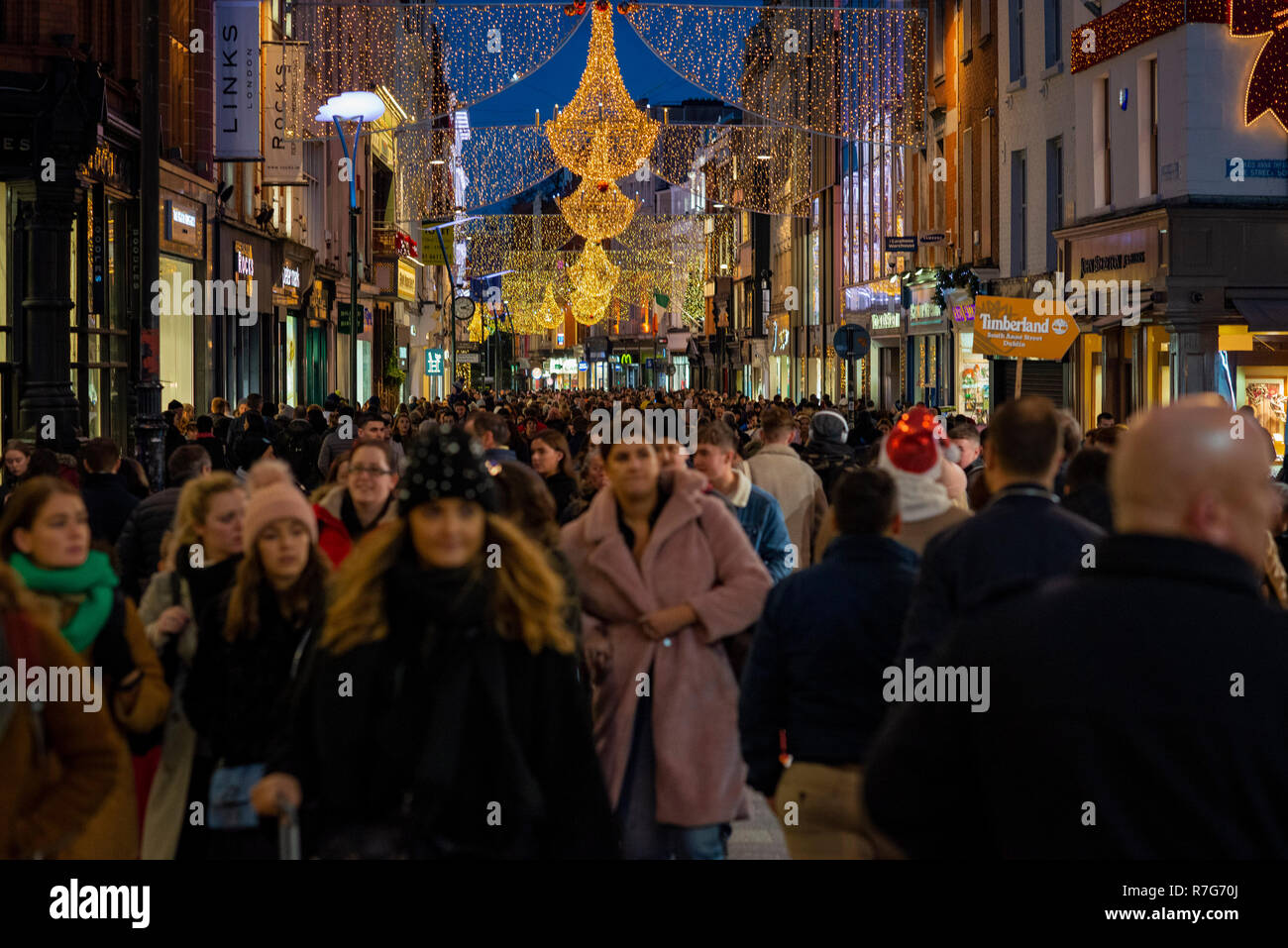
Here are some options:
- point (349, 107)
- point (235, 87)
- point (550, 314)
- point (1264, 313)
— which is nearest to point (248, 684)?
point (1264, 313)

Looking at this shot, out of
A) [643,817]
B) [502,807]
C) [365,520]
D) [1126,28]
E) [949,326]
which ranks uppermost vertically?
[1126,28]

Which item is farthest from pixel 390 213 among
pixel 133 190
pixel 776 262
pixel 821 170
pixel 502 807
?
pixel 502 807

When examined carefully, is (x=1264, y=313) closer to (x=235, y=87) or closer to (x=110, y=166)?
(x=110, y=166)

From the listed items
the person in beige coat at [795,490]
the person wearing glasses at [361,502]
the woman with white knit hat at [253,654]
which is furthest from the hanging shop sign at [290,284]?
the woman with white knit hat at [253,654]

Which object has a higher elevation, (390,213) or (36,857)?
(390,213)

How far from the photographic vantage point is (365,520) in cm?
809

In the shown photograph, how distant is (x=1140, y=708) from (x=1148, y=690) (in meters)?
0.03

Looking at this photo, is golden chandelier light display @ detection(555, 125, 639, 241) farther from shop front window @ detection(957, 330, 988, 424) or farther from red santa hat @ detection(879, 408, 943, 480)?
red santa hat @ detection(879, 408, 943, 480)

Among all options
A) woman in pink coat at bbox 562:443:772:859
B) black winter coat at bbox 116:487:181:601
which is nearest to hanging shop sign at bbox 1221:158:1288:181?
black winter coat at bbox 116:487:181:601

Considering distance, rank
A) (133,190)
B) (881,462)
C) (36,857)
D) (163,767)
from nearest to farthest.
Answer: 1. (36,857)
2. (163,767)
3. (881,462)
4. (133,190)

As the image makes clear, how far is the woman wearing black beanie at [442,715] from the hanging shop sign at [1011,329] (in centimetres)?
1328

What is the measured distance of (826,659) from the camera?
220 inches

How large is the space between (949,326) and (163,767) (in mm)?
35655

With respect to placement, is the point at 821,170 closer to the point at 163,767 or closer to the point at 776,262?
the point at 776,262
